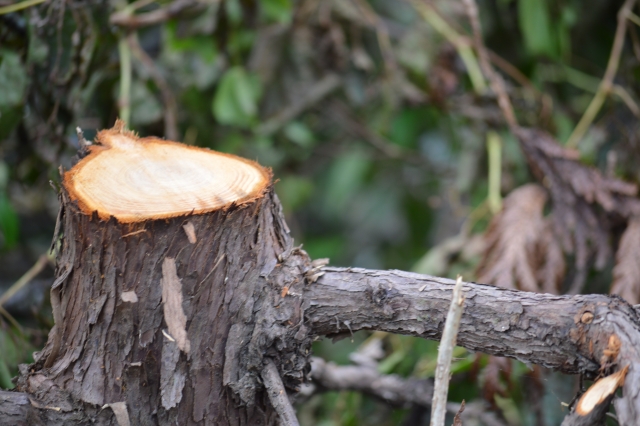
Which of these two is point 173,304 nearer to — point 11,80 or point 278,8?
point 11,80

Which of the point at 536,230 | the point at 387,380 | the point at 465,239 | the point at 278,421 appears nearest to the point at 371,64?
the point at 465,239

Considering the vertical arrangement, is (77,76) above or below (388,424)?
above

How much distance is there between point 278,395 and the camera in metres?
0.66

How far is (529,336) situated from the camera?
612 mm

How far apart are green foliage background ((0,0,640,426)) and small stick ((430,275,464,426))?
0.49 metres

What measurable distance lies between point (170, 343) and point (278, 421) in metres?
0.17

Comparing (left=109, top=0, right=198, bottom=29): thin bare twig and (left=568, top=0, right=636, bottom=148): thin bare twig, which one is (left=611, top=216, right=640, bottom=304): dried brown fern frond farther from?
(left=109, top=0, right=198, bottom=29): thin bare twig

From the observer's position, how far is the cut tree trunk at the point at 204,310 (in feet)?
2.02

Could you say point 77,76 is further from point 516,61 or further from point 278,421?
point 516,61

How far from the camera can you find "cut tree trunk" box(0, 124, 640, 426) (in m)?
0.61

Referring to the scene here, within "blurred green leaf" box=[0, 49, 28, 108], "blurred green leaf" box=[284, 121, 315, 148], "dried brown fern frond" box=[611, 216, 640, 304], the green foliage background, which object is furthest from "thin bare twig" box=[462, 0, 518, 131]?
"blurred green leaf" box=[0, 49, 28, 108]

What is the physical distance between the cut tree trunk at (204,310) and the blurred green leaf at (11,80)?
1.54 ft

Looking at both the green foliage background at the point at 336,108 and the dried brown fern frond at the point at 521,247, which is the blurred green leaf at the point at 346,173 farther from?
the dried brown fern frond at the point at 521,247

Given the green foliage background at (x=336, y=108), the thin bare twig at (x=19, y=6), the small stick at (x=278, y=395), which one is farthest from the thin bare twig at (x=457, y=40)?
the small stick at (x=278, y=395)
